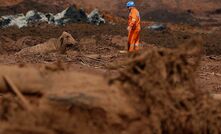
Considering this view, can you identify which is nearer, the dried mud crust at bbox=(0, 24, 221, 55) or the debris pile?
the dried mud crust at bbox=(0, 24, 221, 55)

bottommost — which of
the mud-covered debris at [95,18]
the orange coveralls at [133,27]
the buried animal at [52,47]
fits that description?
the mud-covered debris at [95,18]

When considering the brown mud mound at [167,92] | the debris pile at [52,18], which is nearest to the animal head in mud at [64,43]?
the debris pile at [52,18]

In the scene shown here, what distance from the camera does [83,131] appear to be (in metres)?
5.99

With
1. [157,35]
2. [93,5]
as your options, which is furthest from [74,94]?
[93,5]

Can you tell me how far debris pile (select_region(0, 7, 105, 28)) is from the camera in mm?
30469

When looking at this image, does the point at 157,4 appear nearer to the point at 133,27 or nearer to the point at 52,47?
the point at 52,47

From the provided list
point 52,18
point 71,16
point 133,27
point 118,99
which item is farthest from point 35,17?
point 118,99

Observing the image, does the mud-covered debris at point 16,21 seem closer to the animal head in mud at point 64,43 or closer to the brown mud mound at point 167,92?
the animal head in mud at point 64,43

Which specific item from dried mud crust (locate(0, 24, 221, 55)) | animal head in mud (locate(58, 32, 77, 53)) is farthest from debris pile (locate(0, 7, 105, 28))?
animal head in mud (locate(58, 32, 77, 53))

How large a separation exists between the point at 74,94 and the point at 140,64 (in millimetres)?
790

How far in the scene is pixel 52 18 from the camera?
31.2m

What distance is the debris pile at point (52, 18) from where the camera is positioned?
30.5 metres

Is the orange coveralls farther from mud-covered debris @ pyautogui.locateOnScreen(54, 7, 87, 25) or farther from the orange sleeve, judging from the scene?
mud-covered debris @ pyautogui.locateOnScreen(54, 7, 87, 25)

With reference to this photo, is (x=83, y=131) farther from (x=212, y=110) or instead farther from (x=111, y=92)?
(x=212, y=110)
